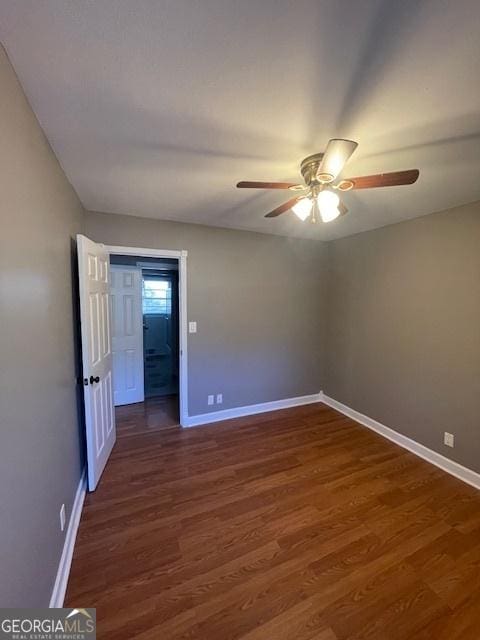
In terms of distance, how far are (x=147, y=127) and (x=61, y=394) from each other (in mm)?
1638

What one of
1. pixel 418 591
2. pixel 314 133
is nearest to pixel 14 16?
pixel 314 133

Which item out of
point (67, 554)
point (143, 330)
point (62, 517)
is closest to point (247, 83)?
point (62, 517)

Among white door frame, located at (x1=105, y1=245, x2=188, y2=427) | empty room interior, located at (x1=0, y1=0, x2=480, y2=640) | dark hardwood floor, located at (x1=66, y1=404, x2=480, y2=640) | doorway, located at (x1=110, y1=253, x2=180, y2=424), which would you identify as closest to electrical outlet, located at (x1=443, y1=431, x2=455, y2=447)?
empty room interior, located at (x1=0, y1=0, x2=480, y2=640)

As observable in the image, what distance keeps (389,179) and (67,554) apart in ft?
8.93

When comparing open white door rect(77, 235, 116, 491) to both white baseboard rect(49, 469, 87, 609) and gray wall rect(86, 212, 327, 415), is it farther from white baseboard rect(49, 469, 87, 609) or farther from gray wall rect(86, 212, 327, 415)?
gray wall rect(86, 212, 327, 415)

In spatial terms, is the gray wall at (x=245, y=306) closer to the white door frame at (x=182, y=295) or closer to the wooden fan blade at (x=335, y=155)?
the white door frame at (x=182, y=295)

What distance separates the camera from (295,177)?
1.88 meters

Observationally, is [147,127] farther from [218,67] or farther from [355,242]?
[355,242]

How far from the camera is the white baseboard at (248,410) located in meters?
3.24

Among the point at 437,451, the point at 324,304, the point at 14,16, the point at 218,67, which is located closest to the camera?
the point at 14,16

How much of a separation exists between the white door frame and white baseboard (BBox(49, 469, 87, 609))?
Answer: 127 centimetres

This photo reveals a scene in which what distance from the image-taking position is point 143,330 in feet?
13.6

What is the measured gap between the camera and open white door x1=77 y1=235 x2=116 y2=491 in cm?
202

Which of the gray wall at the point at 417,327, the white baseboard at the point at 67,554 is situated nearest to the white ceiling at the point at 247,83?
the gray wall at the point at 417,327
